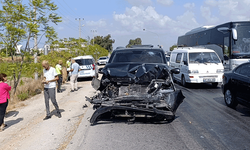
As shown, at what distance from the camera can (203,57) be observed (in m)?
13.7

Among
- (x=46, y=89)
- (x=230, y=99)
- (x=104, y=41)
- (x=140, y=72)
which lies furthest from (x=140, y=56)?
(x=104, y=41)

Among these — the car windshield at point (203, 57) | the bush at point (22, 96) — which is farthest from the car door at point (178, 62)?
the bush at point (22, 96)

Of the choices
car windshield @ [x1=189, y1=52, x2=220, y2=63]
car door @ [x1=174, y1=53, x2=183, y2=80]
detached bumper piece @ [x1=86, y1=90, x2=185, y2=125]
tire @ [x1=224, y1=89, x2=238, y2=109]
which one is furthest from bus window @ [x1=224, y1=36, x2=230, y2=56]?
detached bumper piece @ [x1=86, y1=90, x2=185, y2=125]

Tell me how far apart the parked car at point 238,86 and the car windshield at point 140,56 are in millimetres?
2396

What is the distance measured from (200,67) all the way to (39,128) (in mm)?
9032

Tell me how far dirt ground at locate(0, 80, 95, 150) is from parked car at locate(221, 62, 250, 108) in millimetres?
4837

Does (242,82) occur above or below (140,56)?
below

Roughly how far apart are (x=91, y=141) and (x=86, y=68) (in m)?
13.6

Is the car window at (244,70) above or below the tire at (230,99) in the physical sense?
above

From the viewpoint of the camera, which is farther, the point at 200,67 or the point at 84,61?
the point at 84,61

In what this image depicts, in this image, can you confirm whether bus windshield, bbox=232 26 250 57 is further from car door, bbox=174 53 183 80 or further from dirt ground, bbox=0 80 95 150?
dirt ground, bbox=0 80 95 150

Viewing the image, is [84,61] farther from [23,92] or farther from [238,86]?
[238,86]

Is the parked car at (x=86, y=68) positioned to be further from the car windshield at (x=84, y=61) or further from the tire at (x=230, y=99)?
the tire at (x=230, y=99)

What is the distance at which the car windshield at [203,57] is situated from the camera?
1355 cm
